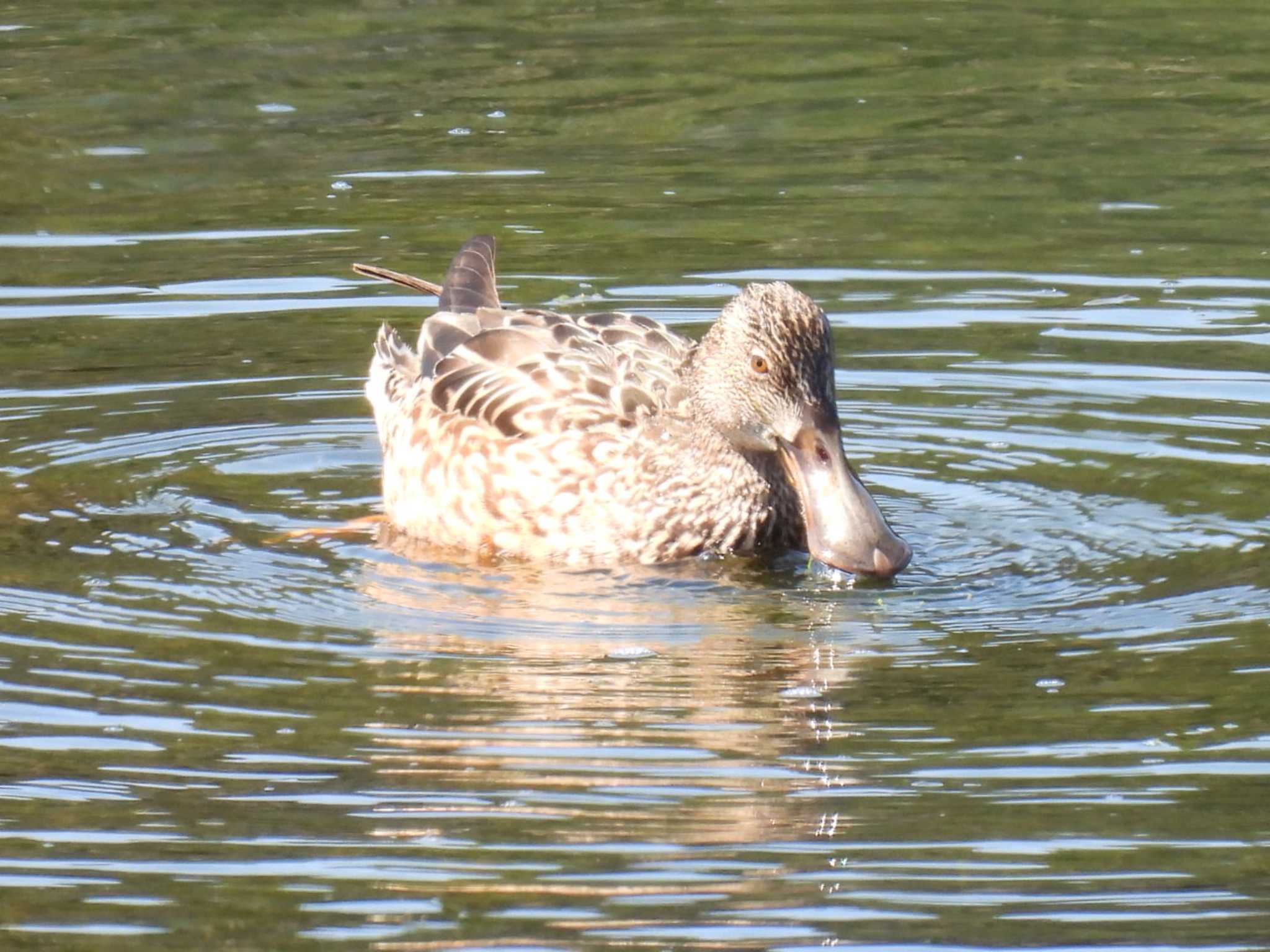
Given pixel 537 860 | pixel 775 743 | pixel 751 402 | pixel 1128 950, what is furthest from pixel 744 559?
pixel 1128 950

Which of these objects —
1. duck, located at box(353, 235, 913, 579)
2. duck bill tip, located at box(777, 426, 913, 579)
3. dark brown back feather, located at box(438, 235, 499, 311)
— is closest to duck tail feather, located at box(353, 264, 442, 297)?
dark brown back feather, located at box(438, 235, 499, 311)

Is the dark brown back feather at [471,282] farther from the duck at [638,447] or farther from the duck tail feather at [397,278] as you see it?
the duck at [638,447]

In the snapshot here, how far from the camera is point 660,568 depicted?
8.72 m

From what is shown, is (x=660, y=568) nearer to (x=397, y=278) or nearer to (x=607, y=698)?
(x=607, y=698)

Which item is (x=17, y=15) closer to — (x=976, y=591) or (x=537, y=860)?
(x=976, y=591)

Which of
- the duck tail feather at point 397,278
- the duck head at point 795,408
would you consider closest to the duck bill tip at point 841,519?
the duck head at point 795,408

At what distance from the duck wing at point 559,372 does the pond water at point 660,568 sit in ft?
1.99

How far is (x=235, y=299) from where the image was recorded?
1213cm

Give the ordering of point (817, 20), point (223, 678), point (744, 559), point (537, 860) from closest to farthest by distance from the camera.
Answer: point (537, 860) < point (223, 678) < point (744, 559) < point (817, 20)

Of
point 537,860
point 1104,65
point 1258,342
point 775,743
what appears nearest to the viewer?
point 537,860

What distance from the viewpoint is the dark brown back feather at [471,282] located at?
10086mm

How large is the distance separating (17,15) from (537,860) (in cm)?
1339

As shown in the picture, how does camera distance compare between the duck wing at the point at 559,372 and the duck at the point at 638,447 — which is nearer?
the duck at the point at 638,447

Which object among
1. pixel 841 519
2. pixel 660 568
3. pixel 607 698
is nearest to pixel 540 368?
pixel 660 568
